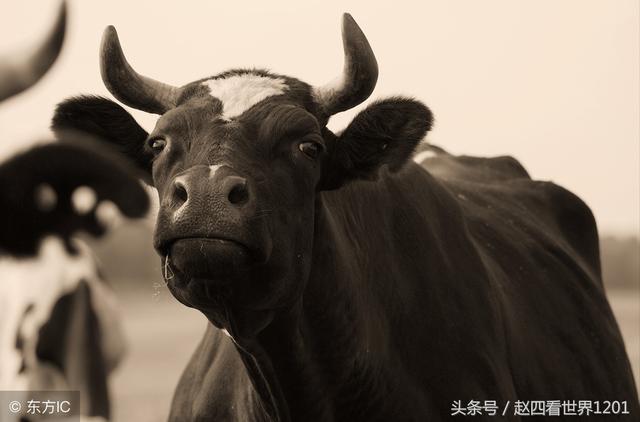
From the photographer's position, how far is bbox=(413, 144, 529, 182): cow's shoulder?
5.30 m

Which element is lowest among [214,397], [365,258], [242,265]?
[214,397]

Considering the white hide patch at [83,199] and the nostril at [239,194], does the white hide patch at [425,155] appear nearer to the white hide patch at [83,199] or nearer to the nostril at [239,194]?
the nostril at [239,194]

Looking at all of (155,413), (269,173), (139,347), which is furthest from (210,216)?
(139,347)

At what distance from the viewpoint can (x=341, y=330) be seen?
9.33ft

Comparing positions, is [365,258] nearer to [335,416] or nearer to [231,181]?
[335,416]

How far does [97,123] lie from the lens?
9.65ft

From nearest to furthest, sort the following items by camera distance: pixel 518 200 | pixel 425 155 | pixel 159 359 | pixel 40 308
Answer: pixel 40 308
pixel 518 200
pixel 425 155
pixel 159 359

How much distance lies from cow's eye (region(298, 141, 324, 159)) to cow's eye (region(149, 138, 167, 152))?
350mm

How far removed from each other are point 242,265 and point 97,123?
0.87m

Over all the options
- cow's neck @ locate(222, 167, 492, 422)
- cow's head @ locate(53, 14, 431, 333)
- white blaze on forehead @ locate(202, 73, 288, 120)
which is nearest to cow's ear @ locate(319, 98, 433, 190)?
cow's head @ locate(53, 14, 431, 333)

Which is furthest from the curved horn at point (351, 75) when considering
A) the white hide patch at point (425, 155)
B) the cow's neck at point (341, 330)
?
the white hide patch at point (425, 155)

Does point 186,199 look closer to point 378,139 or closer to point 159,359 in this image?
point 378,139
